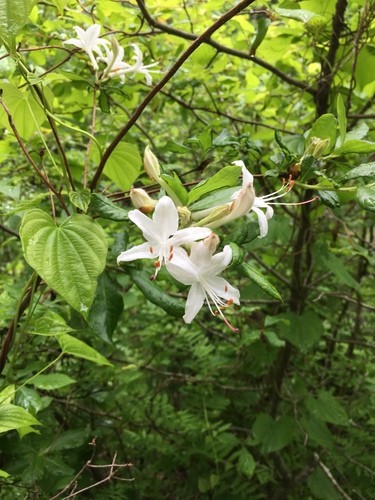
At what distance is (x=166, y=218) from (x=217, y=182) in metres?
0.11

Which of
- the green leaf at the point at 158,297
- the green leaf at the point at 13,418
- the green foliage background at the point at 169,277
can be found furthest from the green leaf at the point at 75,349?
the green leaf at the point at 158,297

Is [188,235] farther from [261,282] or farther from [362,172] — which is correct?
[362,172]

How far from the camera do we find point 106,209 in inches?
27.9

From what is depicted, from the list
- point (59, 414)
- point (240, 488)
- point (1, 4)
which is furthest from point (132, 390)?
point (1, 4)

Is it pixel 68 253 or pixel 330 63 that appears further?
pixel 330 63

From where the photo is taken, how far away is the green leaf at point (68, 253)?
57cm

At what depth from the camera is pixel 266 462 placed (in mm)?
2137

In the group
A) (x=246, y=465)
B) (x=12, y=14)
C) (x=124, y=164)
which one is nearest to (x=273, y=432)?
(x=246, y=465)

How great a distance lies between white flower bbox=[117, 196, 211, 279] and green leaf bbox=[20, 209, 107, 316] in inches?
1.7

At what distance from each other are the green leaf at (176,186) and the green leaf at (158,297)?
0.16m

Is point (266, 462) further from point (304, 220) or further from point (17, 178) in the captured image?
point (17, 178)

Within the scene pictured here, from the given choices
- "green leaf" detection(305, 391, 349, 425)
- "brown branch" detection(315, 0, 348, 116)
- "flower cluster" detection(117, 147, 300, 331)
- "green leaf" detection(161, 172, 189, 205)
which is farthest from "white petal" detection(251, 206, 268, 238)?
"green leaf" detection(305, 391, 349, 425)

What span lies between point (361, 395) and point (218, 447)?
27.2 inches

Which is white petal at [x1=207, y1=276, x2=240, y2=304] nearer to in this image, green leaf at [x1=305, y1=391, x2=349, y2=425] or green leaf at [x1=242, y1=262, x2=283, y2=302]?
green leaf at [x1=242, y1=262, x2=283, y2=302]
